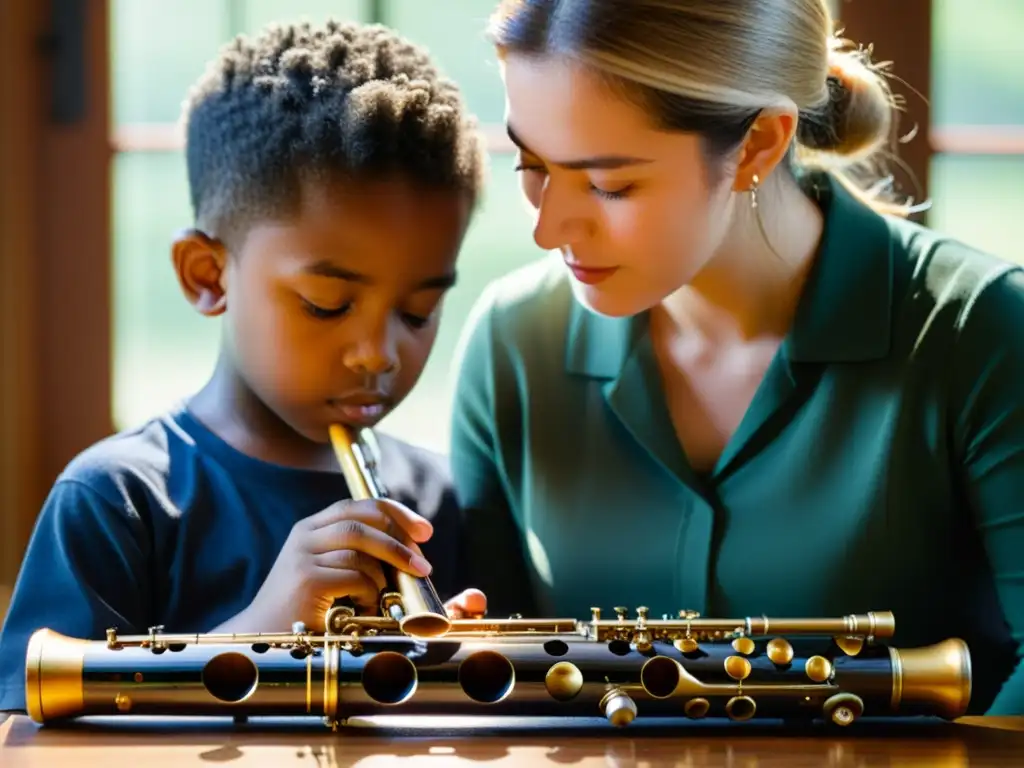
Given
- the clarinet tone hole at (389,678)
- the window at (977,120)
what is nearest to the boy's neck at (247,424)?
the clarinet tone hole at (389,678)

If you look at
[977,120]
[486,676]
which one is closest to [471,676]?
[486,676]

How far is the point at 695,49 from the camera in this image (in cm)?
85

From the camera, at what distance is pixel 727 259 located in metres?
0.96

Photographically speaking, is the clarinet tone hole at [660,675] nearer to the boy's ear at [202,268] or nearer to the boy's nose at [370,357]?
the boy's nose at [370,357]

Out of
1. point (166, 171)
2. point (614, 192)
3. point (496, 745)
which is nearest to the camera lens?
point (496, 745)

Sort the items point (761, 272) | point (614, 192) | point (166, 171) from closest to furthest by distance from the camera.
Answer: point (614, 192), point (761, 272), point (166, 171)

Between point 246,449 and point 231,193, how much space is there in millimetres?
177

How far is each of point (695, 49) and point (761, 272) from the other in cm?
19

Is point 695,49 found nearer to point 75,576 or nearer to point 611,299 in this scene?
point 611,299

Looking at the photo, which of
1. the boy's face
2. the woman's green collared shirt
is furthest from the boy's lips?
the woman's green collared shirt

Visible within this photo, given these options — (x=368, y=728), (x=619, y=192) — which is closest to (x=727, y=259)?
(x=619, y=192)

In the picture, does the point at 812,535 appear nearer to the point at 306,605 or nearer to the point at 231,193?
the point at 306,605

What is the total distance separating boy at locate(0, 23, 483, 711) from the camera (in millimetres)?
873

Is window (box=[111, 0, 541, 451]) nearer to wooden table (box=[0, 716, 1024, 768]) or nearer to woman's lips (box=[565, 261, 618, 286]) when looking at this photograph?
woman's lips (box=[565, 261, 618, 286])
